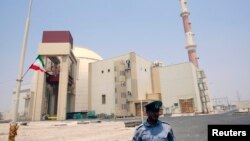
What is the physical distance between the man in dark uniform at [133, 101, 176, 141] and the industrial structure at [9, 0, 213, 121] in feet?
133

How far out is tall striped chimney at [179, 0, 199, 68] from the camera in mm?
59719

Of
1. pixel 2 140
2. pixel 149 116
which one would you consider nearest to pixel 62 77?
pixel 2 140

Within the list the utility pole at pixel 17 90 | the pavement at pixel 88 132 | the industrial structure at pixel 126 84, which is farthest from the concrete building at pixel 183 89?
the utility pole at pixel 17 90

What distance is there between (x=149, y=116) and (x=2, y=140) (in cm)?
1045

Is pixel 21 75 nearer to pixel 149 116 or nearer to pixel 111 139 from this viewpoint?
pixel 111 139

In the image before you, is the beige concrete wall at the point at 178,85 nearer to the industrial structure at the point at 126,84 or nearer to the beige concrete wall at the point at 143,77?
the industrial structure at the point at 126,84

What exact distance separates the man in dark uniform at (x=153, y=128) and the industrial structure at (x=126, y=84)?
4058 centimetres

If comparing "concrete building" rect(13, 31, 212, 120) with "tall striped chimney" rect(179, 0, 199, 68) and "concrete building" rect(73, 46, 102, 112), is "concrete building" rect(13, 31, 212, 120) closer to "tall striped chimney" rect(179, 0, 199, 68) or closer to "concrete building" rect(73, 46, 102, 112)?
"concrete building" rect(73, 46, 102, 112)

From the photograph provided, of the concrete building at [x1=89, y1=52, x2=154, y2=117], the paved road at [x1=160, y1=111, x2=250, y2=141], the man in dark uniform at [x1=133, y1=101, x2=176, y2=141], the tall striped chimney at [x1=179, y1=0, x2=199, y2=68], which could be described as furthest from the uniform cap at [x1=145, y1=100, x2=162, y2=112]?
the tall striped chimney at [x1=179, y1=0, x2=199, y2=68]

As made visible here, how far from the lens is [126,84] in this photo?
52.5m

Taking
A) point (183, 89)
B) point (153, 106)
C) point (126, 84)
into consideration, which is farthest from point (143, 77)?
point (153, 106)

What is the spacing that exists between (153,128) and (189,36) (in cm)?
6116

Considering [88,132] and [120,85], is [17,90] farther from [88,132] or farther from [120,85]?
[120,85]

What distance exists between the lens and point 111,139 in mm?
10914
